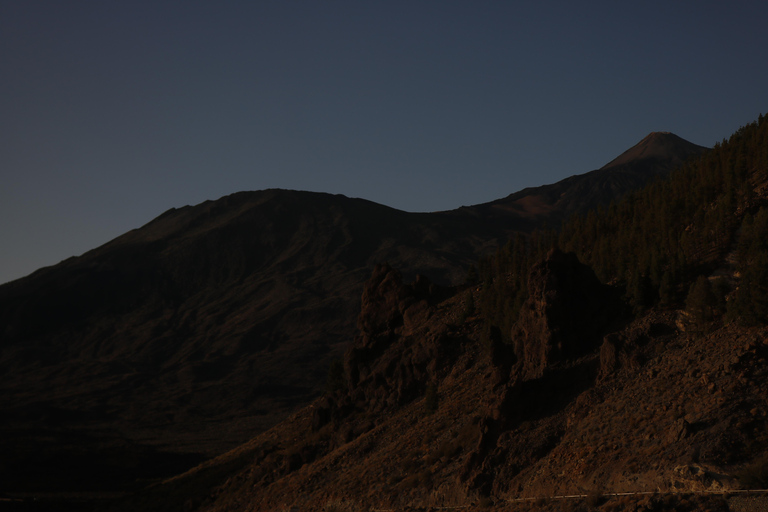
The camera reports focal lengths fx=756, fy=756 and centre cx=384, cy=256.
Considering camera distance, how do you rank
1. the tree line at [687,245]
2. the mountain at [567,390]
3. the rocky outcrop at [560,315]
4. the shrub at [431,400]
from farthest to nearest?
the shrub at [431,400], the rocky outcrop at [560,315], the tree line at [687,245], the mountain at [567,390]

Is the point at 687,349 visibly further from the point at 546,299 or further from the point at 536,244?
the point at 536,244

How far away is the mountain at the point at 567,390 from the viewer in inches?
1142

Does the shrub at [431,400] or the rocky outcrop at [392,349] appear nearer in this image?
the shrub at [431,400]

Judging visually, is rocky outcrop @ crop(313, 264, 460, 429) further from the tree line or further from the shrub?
the tree line

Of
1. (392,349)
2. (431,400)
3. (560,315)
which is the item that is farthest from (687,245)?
(392,349)

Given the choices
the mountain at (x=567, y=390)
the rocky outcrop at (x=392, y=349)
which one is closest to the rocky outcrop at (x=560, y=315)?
the mountain at (x=567, y=390)

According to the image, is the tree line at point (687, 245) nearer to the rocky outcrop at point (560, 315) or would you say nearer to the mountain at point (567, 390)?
the mountain at point (567, 390)

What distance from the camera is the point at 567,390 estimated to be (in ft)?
129

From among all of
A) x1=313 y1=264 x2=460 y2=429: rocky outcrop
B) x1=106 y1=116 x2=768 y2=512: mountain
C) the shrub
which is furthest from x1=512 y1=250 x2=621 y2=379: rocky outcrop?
x1=313 y1=264 x2=460 y2=429: rocky outcrop

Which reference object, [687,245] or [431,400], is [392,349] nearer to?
[431,400]

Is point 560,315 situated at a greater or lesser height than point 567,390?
greater

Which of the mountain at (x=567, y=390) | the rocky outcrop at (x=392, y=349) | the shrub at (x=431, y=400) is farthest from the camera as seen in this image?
the rocky outcrop at (x=392, y=349)

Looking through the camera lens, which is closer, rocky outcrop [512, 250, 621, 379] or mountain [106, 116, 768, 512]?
mountain [106, 116, 768, 512]

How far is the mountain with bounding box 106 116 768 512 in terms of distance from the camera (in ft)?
95.2
